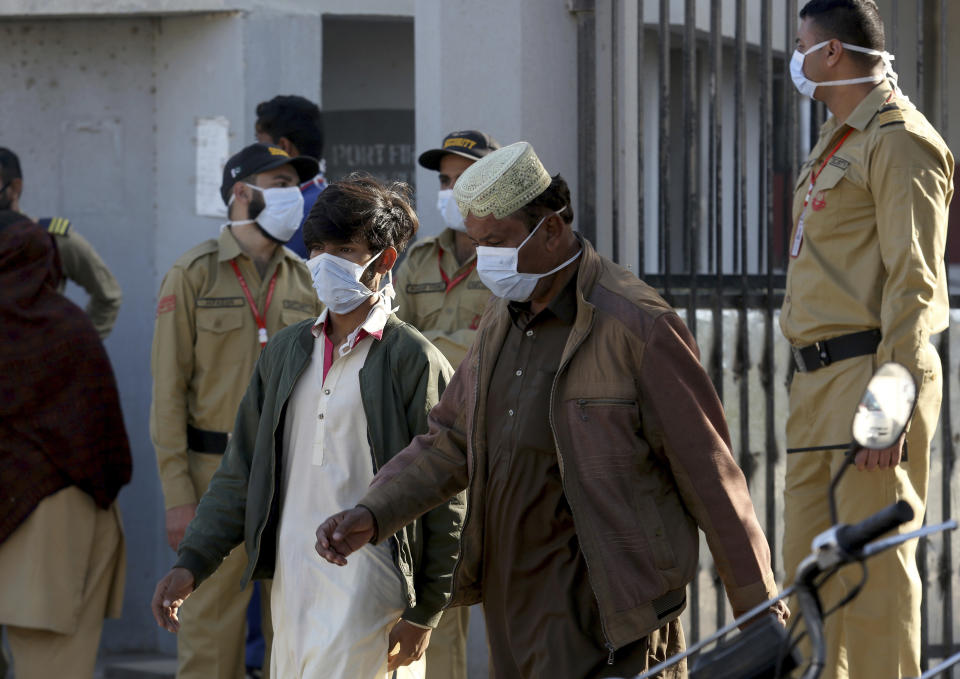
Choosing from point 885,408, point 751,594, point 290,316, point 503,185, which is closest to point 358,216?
point 503,185

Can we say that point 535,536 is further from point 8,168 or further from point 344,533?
point 8,168

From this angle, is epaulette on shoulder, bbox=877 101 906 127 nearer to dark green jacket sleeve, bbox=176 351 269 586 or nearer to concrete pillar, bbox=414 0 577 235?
concrete pillar, bbox=414 0 577 235

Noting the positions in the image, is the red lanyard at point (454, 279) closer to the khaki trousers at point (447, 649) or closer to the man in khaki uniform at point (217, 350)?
the man in khaki uniform at point (217, 350)

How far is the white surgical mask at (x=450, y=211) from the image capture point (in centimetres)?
517

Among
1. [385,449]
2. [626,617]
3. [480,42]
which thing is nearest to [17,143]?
[480,42]

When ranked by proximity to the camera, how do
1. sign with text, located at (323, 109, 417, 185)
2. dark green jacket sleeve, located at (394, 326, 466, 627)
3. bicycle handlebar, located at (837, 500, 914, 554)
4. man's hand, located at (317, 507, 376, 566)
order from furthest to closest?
1. sign with text, located at (323, 109, 417, 185)
2. dark green jacket sleeve, located at (394, 326, 466, 627)
3. man's hand, located at (317, 507, 376, 566)
4. bicycle handlebar, located at (837, 500, 914, 554)

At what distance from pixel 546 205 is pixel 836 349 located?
137 centimetres

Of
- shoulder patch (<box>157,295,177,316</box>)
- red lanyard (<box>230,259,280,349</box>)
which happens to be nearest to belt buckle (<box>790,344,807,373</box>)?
red lanyard (<box>230,259,280,349</box>)

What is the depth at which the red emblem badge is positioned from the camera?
13.8ft

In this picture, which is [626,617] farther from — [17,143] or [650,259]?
[17,143]

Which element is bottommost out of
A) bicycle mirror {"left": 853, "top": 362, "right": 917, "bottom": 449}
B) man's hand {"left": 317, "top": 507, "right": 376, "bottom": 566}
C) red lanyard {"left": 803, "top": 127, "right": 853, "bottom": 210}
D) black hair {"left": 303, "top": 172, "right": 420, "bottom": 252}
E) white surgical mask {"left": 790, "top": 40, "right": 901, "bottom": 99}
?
man's hand {"left": 317, "top": 507, "right": 376, "bottom": 566}

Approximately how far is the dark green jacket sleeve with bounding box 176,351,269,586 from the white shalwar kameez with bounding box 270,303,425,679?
6.3 inches

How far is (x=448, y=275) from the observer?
5.21m

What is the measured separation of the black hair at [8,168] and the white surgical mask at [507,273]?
3.60 m
